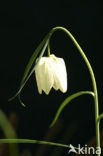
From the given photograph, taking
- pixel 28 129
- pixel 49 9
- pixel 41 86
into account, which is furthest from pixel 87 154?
pixel 49 9

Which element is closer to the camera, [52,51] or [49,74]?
[49,74]

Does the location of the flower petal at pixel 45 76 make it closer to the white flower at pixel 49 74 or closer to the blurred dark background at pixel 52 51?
the white flower at pixel 49 74

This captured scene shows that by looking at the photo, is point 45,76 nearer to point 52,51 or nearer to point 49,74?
point 49,74

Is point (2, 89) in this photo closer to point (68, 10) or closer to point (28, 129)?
point (28, 129)

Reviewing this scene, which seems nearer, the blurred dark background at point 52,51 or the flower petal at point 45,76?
the flower petal at point 45,76

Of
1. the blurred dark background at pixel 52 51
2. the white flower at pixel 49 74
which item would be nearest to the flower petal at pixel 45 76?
the white flower at pixel 49 74

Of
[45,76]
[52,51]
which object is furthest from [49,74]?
[52,51]
